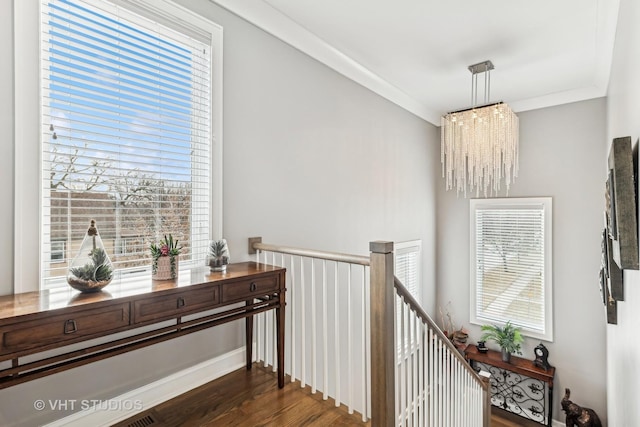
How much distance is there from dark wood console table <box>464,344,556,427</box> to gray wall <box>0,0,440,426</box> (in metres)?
2.13

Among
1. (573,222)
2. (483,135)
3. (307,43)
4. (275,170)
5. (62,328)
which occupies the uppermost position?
(307,43)

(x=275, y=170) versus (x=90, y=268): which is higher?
(x=275, y=170)

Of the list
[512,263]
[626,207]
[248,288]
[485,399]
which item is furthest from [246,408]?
[512,263]

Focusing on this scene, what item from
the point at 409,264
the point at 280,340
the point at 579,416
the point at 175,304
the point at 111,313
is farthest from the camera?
the point at 409,264

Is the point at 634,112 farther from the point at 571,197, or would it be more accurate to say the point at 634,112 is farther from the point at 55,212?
the point at 571,197

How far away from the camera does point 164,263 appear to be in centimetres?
167

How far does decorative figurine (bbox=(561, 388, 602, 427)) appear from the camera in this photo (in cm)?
358

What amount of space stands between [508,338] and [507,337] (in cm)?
2

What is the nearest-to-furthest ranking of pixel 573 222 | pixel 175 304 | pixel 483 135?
1. pixel 175 304
2. pixel 483 135
3. pixel 573 222

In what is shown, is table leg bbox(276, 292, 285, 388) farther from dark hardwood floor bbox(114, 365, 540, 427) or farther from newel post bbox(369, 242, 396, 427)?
newel post bbox(369, 242, 396, 427)

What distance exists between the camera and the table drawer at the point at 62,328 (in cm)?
Answer: 113

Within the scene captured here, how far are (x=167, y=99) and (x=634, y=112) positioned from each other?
7.74 ft

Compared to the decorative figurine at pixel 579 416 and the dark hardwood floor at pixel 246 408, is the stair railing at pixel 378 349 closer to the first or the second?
the dark hardwood floor at pixel 246 408

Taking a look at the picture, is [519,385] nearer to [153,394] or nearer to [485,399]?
[485,399]
